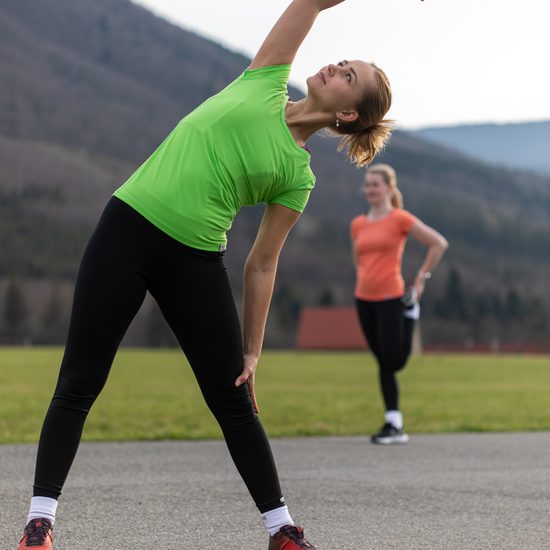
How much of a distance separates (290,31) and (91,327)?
133cm

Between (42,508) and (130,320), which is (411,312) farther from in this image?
(42,508)

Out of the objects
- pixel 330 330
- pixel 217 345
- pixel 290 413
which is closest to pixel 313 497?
pixel 217 345

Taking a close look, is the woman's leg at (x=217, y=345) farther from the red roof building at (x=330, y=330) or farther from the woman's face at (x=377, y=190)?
the red roof building at (x=330, y=330)

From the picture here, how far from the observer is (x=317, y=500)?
5.17 m

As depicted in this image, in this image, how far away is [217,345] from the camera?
11.5 feet

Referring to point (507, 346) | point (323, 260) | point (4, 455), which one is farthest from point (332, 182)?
point (4, 455)

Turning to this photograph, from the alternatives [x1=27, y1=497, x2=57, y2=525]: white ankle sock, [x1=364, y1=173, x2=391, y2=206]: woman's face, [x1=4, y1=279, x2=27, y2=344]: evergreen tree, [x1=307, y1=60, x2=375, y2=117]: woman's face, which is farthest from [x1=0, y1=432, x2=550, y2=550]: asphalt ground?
[x1=4, y1=279, x2=27, y2=344]: evergreen tree

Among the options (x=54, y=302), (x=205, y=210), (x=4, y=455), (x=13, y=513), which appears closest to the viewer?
(x=205, y=210)

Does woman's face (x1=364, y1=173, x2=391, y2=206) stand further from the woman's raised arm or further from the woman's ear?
the woman's raised arm

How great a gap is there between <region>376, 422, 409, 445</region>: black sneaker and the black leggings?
0.20 meters

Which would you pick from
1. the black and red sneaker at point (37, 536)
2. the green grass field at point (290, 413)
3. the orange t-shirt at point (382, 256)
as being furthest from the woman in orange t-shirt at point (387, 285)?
the black and red sneaker at point (37, 536)

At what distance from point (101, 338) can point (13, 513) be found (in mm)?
1572

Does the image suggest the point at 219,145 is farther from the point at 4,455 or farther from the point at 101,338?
the point at 4,455

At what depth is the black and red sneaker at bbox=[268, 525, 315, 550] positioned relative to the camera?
3494 millimetres
